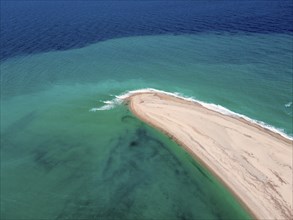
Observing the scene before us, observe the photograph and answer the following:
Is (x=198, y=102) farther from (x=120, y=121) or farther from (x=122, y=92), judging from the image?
(x=122, y=92)

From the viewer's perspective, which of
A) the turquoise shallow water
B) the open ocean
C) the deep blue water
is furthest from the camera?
the deep blue water

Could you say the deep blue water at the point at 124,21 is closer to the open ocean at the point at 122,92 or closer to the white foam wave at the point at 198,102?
the open ocean at the point at 122,92

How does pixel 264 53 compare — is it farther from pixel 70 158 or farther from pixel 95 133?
pixel 70 158

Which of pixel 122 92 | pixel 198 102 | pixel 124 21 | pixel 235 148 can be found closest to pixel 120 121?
pixel 122 92

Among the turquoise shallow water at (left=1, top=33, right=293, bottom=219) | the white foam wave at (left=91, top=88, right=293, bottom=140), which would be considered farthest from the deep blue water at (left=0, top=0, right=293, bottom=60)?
the white foam wave at (left=91, top=88, right=293, bottom=140)

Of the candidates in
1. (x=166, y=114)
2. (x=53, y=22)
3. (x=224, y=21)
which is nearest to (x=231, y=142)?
(x=166, y=114)

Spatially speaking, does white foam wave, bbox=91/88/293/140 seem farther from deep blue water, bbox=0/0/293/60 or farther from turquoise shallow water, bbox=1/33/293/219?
deep blue water, bbox=0/0/293/60
